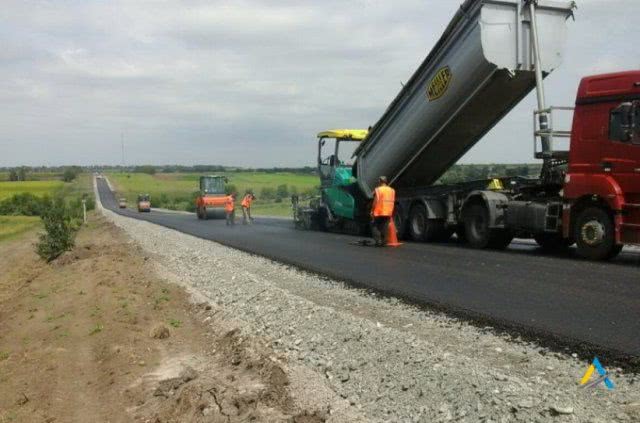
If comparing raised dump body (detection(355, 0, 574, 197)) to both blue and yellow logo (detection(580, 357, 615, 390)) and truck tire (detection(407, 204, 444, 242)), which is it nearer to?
truck tire (detection(407, 204, 444, 242))

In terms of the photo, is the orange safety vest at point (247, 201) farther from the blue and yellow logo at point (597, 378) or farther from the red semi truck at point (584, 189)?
the blue and yellow logo at point (597, 378)

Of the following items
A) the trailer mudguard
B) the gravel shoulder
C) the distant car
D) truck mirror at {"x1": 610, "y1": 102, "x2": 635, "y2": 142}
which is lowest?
the distant car

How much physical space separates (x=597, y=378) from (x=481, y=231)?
8.95 metres

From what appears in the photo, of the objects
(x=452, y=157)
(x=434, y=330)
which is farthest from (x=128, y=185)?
(x=434, y=330)

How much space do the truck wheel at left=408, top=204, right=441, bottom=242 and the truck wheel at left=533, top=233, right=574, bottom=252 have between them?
275cm

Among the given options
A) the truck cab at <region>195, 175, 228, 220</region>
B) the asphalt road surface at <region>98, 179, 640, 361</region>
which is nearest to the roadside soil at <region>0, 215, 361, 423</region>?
the asphalt road surface at <region>98, 179, 640, 361</region>

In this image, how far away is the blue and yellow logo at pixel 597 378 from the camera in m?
4.48

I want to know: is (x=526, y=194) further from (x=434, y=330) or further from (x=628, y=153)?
(x=434, y=330)

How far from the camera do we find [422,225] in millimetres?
15438

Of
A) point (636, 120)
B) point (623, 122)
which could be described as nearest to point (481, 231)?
point (623, 122)

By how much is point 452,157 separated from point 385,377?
10740 mm

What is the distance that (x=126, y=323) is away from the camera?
9.47 metres

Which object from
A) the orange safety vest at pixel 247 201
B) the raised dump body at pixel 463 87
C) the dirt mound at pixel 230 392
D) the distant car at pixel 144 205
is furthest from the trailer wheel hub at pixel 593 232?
the distant car at pixel 144 205

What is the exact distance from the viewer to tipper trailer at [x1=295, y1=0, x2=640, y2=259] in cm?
1042
